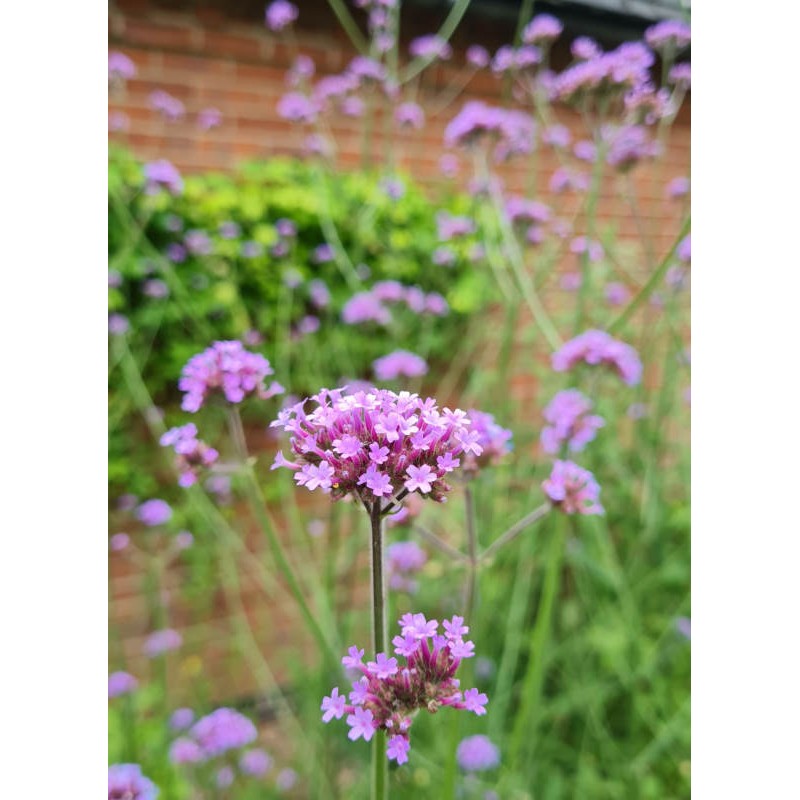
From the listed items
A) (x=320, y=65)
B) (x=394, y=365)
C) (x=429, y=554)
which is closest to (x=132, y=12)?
(x=320, y=65)

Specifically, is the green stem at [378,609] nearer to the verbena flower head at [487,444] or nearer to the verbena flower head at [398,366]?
the verbena flower head at [487,444]

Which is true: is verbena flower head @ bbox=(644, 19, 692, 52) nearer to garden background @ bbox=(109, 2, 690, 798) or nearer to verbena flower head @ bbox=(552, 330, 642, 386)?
garden background @ bbox=(109, 2, 690, 798)

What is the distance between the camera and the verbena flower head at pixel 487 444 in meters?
0.60

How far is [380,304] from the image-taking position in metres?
1.11

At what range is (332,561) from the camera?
3.15ft

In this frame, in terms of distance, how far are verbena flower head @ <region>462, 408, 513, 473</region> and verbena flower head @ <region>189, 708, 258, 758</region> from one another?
1.73 ft

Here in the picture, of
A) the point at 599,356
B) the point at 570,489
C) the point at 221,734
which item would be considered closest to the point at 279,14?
the point at 599,356

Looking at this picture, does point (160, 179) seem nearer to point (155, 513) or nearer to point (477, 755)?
point (155, 513)

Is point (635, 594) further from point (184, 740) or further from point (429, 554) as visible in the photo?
point (184, 740)

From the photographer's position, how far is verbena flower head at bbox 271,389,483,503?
0.36 m

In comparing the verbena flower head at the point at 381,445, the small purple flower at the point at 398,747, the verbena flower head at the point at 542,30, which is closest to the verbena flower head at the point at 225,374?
the verbena flower head at the point at 381,445

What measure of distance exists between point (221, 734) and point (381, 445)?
706 mm

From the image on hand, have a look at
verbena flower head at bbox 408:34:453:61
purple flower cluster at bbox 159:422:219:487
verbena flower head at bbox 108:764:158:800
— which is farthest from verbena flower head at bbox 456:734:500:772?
verbena flower head at bbox 408:34:453:61

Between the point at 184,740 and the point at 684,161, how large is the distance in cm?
108
